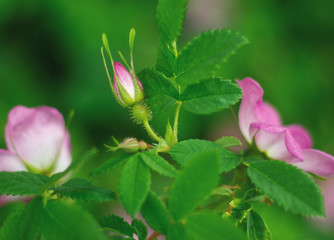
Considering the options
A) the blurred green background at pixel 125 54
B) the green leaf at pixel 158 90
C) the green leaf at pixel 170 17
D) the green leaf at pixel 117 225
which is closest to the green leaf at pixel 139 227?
the green leaf at pixel 117 225

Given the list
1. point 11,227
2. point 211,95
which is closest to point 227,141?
point 211,95

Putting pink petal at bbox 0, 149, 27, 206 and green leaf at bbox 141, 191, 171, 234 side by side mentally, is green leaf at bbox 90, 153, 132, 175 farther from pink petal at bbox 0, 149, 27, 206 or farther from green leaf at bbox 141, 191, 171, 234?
pink petal at bbox 0, 149, 27, 206

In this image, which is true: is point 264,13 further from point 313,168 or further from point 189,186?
point 189,186

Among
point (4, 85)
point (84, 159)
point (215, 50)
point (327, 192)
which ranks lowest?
point (327, 192)

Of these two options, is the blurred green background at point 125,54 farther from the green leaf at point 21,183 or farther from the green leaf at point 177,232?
the green leaf at point 177,232

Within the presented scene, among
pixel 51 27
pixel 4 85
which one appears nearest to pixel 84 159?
pixel 4 85

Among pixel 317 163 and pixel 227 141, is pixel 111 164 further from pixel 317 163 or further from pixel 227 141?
pixel 317 163

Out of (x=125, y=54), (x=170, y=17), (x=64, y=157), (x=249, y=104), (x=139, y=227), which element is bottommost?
(x=125, y=54)
